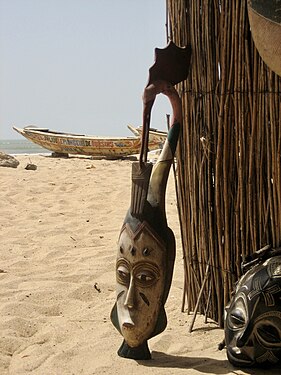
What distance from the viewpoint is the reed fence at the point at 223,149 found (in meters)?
2.26

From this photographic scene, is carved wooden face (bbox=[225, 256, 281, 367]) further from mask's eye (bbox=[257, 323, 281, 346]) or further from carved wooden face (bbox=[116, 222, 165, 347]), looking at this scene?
carved wooden face (bbox=[116, 222, 165, 347])

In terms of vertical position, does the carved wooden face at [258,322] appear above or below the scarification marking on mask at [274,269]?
below

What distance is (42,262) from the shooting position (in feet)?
12.1

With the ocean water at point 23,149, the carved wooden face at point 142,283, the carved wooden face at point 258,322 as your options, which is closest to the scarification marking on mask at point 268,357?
the carved wooden face at point 258,322

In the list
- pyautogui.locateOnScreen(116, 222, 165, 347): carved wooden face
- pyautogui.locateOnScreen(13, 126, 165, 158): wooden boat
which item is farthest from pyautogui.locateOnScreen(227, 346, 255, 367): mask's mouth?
pyautogui.locateOnScreen(13, 126, 165, 158): wooden boat

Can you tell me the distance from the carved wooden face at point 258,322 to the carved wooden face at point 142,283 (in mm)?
268

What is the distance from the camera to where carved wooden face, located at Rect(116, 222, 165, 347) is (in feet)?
6.97

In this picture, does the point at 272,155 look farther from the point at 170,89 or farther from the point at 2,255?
the point at 2,255

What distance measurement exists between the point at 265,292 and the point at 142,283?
403 mm

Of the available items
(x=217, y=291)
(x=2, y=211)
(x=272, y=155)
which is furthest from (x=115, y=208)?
(x=272, y=155)

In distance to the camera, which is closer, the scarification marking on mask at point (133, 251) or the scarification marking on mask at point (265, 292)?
the scarification marking on mask at point (265, 292)

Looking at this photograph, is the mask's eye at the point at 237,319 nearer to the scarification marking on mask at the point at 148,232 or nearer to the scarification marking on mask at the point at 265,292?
the scarification marking on mask at the point at 265,292

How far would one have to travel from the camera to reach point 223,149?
7.89 feet

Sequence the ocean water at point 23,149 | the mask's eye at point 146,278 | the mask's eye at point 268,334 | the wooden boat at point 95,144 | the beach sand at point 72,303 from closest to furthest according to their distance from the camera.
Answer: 1. the mask's eye at point 268,334
2. the mask's eye at point 146,278
3. the beach sand at point 72,303
4. the wooden boat at point 95,144
5. the ocean water at point 23,149
